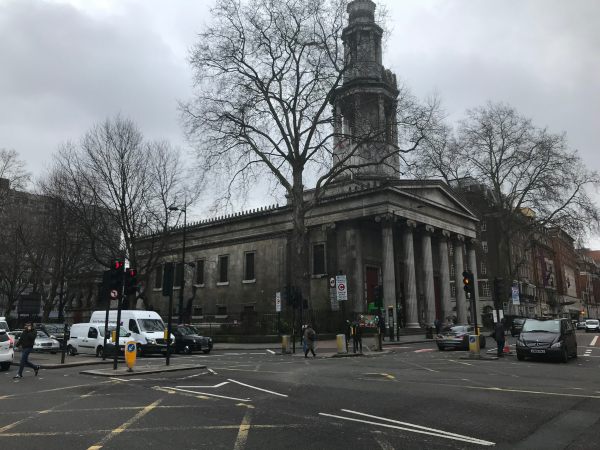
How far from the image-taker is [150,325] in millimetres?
26797

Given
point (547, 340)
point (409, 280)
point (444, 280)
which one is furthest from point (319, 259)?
point (547, 340)

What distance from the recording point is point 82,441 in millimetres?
6703

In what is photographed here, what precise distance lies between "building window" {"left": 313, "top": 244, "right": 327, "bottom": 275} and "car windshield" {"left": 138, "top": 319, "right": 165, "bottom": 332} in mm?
20704

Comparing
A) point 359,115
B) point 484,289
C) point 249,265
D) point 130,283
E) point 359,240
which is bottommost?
point 130,283

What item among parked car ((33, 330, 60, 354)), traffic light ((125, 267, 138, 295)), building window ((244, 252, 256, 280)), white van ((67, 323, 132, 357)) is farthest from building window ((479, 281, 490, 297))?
traffic light ((125, 267, 138, 295))

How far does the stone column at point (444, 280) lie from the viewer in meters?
48.6

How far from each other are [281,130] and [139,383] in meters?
23.4

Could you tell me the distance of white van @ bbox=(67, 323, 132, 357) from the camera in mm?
25156

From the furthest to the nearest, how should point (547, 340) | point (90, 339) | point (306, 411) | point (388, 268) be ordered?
point (388, 268) < point (90, 339) < point (547, 340) < point (306, 411)

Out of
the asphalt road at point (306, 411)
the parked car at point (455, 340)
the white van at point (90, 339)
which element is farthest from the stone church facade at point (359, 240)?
the asphalt road at point (306, 411)

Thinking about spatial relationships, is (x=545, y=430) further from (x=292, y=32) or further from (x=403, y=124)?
(x=292, y=32)

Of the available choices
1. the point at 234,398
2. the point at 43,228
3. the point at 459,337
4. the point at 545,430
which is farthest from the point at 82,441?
the point at 43,228

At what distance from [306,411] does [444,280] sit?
1702 inches

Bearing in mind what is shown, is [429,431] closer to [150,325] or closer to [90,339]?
[150,325]
